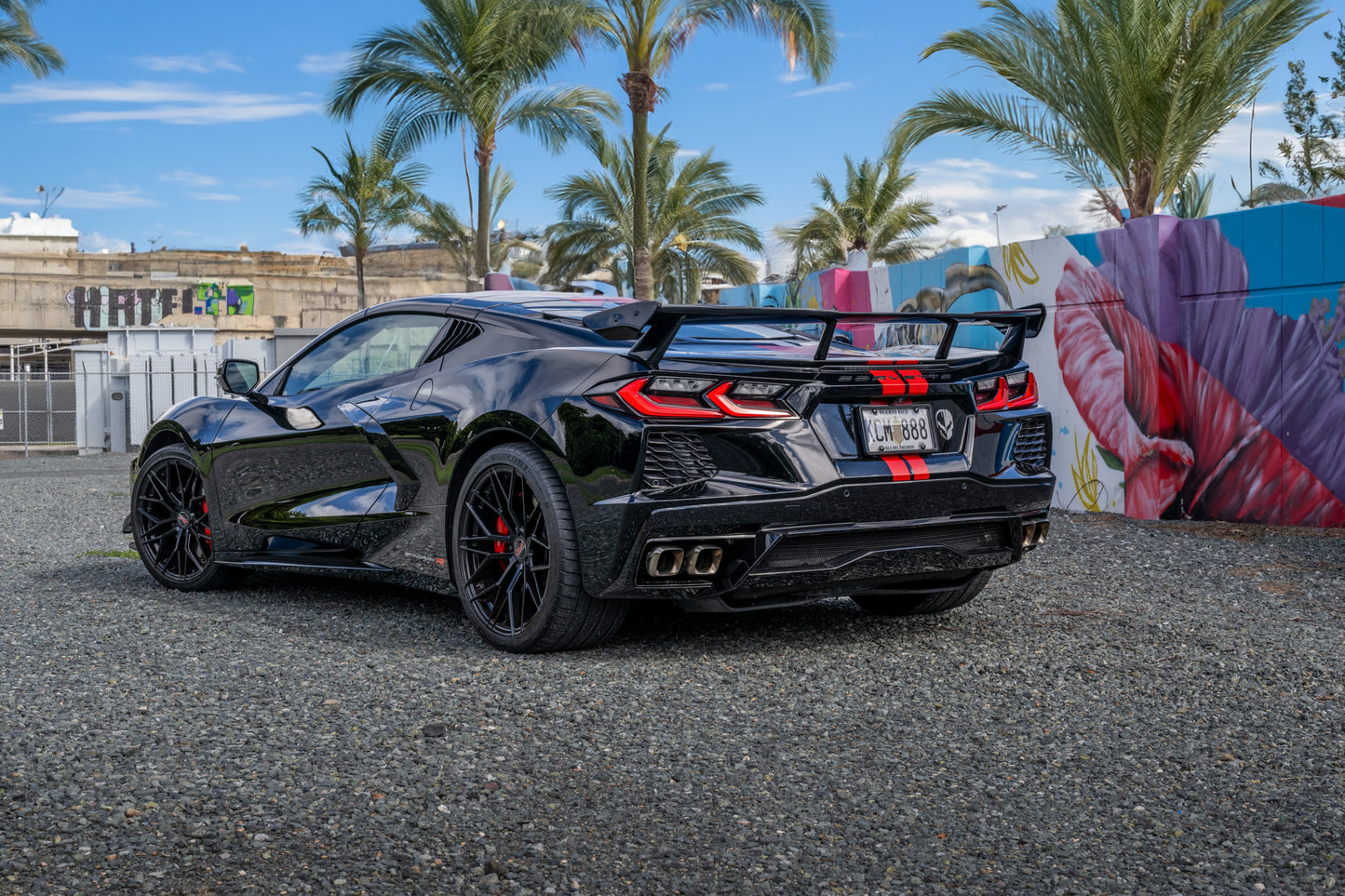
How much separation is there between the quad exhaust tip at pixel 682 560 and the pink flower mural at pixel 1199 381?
562 cm

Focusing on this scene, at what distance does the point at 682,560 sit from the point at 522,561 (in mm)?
663

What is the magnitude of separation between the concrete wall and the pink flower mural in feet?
141

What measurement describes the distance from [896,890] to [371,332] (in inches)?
154

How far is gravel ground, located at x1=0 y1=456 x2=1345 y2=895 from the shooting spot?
104 inches

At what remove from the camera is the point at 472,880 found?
2.56m

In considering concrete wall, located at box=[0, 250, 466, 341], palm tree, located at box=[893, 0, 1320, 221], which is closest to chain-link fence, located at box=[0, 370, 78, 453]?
palm tree, located at box=[893, 0, 1320, 221]

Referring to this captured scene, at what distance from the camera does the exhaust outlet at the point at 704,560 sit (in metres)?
4.14

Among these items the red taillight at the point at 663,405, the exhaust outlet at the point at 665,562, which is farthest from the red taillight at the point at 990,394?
the exhaust outlet at the point at 665,562

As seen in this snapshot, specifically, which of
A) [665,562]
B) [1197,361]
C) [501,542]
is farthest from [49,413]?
[665,562]

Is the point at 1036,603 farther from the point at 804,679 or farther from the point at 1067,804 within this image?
the point at 1067,804

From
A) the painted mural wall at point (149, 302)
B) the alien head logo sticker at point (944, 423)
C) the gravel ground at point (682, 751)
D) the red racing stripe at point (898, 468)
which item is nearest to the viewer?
the gravel ground at point (682, 751)

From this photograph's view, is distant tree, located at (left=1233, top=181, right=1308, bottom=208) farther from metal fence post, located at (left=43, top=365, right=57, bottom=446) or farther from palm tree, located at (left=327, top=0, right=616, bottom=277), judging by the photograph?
metal fence post, located at (left=43, top=365, right=57, bottom=446)

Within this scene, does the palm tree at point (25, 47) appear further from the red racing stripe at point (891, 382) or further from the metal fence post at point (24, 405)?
the red racing stripe at point (891, 382)

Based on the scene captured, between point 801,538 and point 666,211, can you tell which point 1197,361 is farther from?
point 666,211
